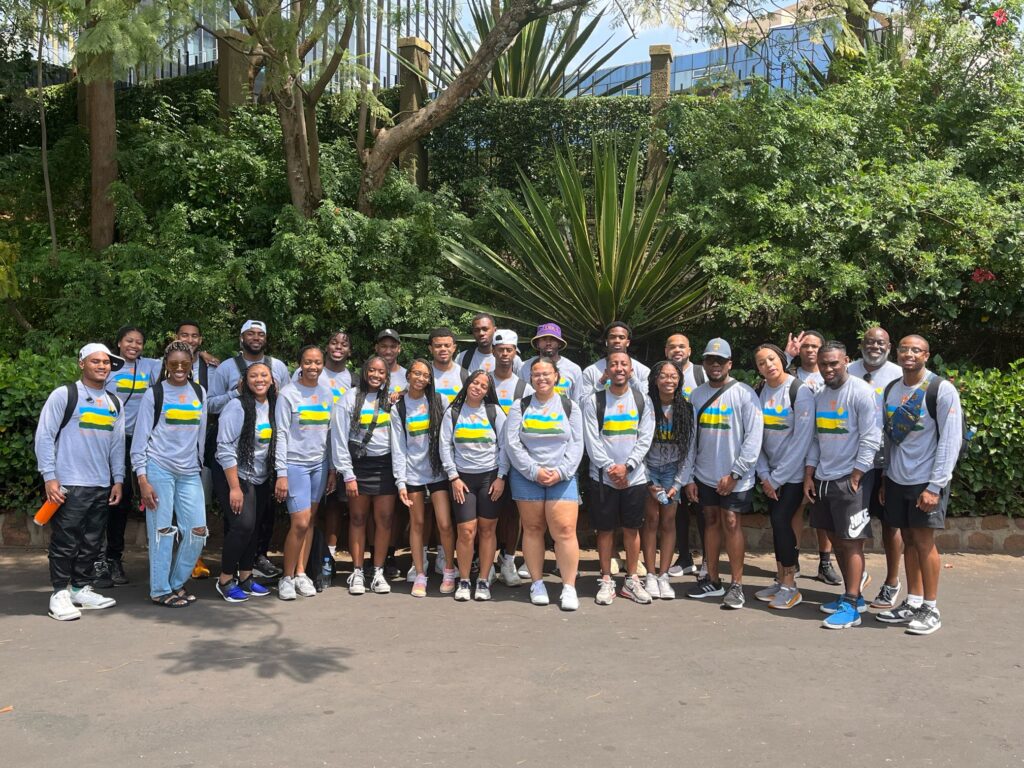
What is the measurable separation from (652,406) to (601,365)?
0.81 meters

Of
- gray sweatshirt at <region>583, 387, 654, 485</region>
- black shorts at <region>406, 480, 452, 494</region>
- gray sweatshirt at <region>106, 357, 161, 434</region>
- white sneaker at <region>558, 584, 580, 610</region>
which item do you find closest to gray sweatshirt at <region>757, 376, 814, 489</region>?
gray sweatshirt at <region>583, 387, 654, 485</region>

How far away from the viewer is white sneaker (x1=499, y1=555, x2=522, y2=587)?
750cm

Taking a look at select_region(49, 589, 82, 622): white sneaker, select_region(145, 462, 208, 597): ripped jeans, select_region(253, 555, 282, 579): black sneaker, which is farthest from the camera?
select_region(253, 555, 282, 579): black sneaker

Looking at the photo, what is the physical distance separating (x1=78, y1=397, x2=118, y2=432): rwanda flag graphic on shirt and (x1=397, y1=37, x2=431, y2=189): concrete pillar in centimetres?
691

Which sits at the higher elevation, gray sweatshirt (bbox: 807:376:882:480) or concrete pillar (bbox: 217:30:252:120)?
concrete pillar (bbox: 217:30:252:120)

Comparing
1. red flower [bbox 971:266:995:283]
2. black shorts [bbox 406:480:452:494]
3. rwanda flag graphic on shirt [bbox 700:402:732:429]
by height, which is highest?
red flower [bbox 971:266:995:283]

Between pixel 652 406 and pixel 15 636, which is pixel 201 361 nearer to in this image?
pixel 15 636

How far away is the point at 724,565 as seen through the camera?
8070mm

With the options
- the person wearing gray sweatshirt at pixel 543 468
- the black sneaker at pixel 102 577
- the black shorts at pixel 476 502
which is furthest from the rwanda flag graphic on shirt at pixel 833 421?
the black sneaker at pixel 102 577

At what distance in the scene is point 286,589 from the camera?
6.99 m

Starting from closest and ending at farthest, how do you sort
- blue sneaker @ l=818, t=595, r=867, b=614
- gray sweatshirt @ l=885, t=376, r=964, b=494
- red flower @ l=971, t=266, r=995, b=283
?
gray sweatshirt @ l=885, t=376, r=964, b=494, blue sneaker @ l=818, t=595, r=867, b=614, red flower @ l=971, t=266, r=995, b=283

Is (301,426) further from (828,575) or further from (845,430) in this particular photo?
(828,575)

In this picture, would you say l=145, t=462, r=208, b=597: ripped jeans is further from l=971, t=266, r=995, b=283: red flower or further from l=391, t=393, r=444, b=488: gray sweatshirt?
l=971, t=266, r=995, b=283: red flower

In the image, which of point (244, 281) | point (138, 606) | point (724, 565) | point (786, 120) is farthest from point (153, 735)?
point (786, 120)
